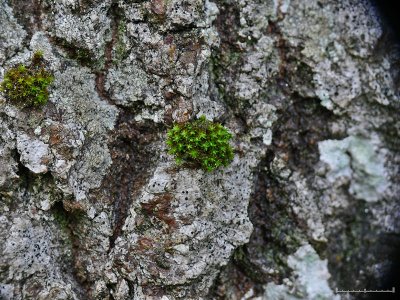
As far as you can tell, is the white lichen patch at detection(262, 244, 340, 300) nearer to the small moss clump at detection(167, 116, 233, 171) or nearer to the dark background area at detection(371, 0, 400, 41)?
the small moss clump at detection(167, 116, 233, 171)

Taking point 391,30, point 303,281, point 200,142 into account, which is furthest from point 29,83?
point 391,30

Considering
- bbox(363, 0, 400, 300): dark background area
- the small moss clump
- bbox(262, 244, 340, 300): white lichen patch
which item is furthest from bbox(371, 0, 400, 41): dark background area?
bbox(262, 244, 340, 300): white lichen patch

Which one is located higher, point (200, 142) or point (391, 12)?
point (391, 12)

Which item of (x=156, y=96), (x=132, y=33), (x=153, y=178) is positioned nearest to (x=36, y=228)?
(x=153, y=178)

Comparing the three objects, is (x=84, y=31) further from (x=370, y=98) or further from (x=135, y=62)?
(x=370, y=98)

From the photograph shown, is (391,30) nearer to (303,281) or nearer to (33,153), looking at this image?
(303,281)
